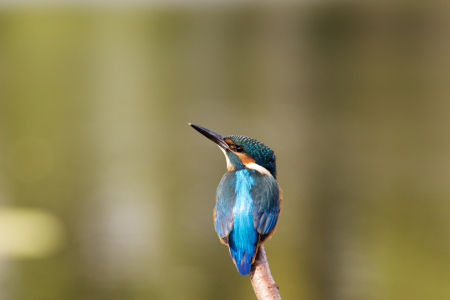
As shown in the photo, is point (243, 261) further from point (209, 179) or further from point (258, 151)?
point (209, 179)

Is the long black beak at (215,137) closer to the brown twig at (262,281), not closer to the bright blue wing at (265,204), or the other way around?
the bright blue wing at (265,204)

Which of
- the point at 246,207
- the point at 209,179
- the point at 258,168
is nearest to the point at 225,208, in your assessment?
the point at 246,207

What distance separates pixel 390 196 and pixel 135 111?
941 cm

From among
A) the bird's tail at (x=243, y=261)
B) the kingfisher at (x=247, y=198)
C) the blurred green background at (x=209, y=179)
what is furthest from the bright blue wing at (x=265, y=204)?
the blurred green background at (x=209, y=179)

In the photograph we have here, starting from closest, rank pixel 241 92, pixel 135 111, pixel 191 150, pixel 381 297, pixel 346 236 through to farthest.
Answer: pixel 381 297, pixel 346 236, pixel 191 150, pixel 135 111, pixel 241 92

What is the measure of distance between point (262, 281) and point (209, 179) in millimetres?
7811

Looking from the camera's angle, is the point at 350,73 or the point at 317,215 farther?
the point at 350,73

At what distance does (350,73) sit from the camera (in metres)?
21.9

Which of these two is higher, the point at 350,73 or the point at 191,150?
the point at 350,73

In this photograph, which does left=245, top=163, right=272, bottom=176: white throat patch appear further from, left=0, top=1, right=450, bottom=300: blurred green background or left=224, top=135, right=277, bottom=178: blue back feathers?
left=0, top=1, right=450, bottom=300: blurred green background

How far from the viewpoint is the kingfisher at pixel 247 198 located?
151 centimetres

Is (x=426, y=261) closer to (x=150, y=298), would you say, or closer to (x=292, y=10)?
(x=150, y=298)

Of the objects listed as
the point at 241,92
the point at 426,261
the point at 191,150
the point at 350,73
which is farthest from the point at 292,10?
the point at 426,261

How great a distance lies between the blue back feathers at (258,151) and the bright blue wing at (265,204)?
51mm
